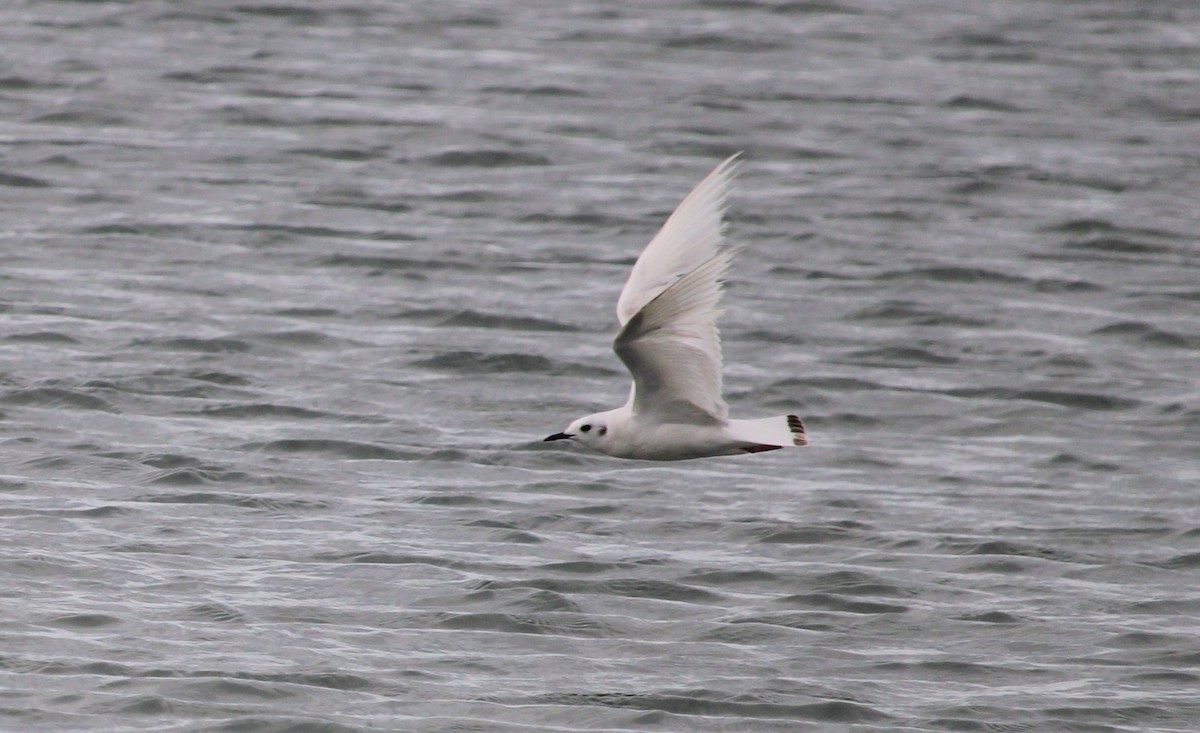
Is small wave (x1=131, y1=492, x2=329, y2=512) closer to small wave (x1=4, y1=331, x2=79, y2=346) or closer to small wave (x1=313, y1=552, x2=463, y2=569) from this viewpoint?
small wave (x1=313, y1=552, x2=463, y2=569)

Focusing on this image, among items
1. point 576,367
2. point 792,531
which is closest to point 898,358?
point 576,367

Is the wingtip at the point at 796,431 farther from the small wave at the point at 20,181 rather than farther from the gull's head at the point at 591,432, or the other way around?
the small wave at the point at 20,181

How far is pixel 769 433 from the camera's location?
34.7 ft

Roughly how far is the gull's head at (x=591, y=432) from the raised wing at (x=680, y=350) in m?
0.20

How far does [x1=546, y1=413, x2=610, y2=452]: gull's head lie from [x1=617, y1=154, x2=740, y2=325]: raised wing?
0.56 m

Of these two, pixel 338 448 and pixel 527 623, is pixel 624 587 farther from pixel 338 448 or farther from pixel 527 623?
pixel 338 448

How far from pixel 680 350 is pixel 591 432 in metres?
0.80

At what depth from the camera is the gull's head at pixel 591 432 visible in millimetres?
11148

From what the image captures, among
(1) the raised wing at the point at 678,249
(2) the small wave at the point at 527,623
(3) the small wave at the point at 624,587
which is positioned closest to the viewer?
(1) the raised wing at the point at 678,249

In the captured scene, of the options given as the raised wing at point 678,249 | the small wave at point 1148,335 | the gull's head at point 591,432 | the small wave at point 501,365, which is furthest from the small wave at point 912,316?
the gull's head at point 591,432

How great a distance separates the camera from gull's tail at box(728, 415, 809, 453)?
10.4 metres

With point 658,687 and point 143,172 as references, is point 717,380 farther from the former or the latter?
point 143,172

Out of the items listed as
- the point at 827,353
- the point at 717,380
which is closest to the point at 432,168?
the point at 827,353

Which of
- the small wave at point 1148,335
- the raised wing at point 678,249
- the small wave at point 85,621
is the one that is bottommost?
the small wave at point 1148,335
